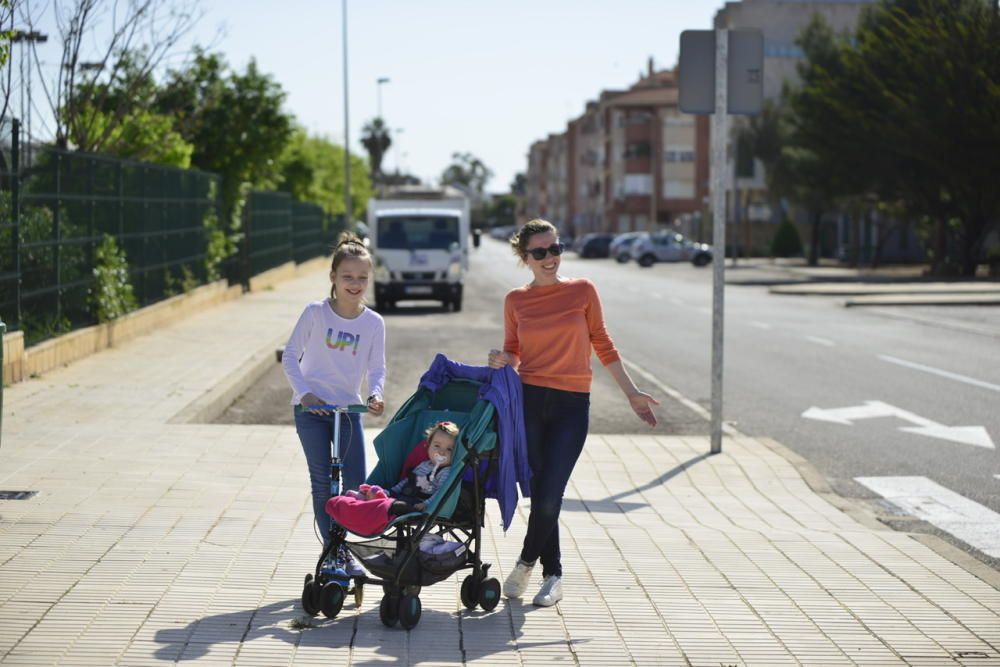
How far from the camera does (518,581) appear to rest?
6.50 metres

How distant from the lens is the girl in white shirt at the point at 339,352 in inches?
248

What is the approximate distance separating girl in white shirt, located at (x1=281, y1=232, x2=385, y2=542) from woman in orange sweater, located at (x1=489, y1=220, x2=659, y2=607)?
60cm

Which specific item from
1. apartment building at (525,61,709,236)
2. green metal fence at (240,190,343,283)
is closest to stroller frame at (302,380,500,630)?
green metal fence at (240,190,343,283)

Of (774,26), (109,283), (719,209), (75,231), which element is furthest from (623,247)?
(719,209)

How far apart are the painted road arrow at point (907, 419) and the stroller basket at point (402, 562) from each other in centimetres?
750

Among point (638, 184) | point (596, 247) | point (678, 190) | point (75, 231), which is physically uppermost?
point (638, 184)

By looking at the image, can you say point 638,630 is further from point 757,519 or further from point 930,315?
point 930,315

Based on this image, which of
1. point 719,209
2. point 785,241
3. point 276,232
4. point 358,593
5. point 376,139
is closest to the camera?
point 358,593

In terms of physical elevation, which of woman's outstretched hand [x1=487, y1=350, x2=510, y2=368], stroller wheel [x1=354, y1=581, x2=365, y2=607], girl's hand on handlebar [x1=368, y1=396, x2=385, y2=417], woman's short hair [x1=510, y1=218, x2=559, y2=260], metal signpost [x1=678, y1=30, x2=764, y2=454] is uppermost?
metal signpost [x1=678, y1=30, x2=764, y2=454]

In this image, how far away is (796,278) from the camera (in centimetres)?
5169

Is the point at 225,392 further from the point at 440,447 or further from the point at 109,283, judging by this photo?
the point at 440,447

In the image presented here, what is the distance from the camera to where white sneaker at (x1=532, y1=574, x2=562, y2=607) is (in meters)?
6.34

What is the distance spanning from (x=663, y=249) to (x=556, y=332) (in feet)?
216

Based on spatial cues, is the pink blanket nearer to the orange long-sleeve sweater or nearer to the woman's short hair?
the orange long-sleeve sweater
